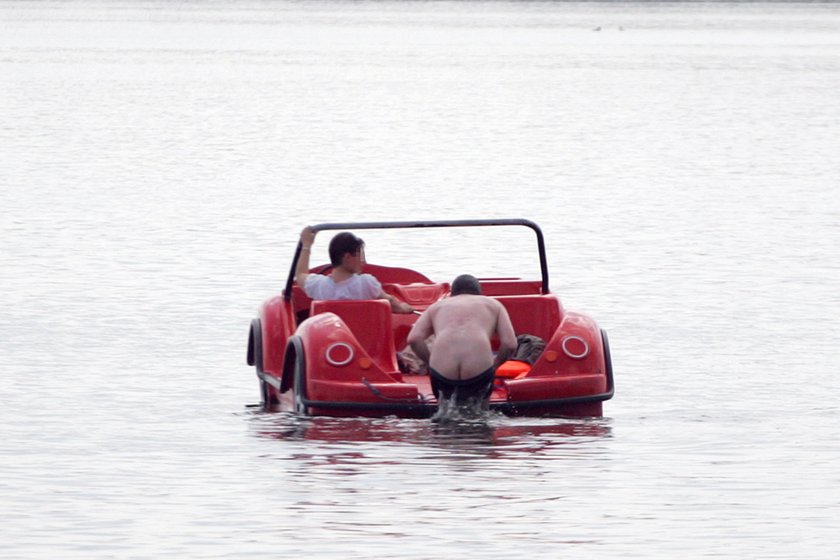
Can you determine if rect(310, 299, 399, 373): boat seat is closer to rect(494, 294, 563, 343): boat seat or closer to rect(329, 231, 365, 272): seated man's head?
rect(329, 231, 365, 272): seated man's head

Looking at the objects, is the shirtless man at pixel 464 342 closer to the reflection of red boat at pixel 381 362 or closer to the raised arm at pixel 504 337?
the raised arm at pixel 504 337

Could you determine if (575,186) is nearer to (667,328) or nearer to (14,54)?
(667,328)

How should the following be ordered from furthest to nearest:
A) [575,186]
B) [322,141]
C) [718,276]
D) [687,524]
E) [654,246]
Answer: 1. [322,141]
2. [575,186]
3. [654,246]
4. [718,276]
5. [687,524]

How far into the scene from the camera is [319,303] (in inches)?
490

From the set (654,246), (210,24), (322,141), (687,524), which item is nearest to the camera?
(687,524)

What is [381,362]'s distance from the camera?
40.8 ft

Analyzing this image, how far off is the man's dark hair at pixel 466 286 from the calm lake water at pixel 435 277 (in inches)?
30.7

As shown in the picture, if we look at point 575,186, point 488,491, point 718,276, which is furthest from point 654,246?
point 488,491

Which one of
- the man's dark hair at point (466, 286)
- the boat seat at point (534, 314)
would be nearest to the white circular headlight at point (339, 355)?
the man's dark hair at point (466, 286)

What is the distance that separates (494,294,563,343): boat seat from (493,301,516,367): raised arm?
Answer: 3.08 ft

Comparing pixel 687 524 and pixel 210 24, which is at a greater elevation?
pixel 210 24

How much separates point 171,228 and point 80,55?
66.4m

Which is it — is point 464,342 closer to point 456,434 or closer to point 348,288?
point 456,434

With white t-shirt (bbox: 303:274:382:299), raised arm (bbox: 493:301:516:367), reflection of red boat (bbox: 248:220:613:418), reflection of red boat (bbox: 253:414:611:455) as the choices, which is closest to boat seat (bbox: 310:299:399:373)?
reflection of red boat (bbox: 248:220:613:418)
